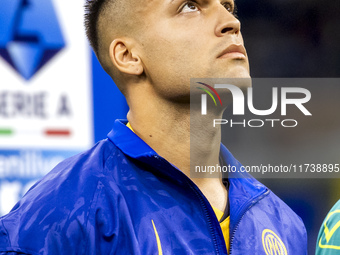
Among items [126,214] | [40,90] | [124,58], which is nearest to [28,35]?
[40,90]

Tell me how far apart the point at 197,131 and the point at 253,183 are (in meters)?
0.36

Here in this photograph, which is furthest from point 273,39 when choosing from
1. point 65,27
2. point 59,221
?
point 59,221

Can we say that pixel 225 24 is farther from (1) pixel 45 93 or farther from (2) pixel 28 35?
(2) pixel 28 35

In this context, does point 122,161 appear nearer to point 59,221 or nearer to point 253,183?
point 59,221

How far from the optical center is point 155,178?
2.18 metres

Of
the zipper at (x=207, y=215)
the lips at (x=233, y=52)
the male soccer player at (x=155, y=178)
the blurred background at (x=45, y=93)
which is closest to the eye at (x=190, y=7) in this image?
the male soccer player at (x=155, y=178)

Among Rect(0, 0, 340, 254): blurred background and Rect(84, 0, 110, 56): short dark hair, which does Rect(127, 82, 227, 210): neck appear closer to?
Rect(84, 0, 110, 56): short dark hair

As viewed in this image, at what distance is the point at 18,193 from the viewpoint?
4.10 meters

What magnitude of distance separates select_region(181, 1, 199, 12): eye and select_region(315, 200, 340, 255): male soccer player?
92cm

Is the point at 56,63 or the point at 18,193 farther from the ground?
the point at 56,63

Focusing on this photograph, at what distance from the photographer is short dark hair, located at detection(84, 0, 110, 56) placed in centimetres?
246

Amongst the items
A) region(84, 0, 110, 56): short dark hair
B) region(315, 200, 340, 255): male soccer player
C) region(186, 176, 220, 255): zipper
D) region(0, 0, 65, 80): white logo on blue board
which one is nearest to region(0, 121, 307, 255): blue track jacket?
region(186, 176, 220, 255): zipper

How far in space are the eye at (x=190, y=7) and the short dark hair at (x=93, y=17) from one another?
0.34 meters

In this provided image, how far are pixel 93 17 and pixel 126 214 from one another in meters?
0.91
